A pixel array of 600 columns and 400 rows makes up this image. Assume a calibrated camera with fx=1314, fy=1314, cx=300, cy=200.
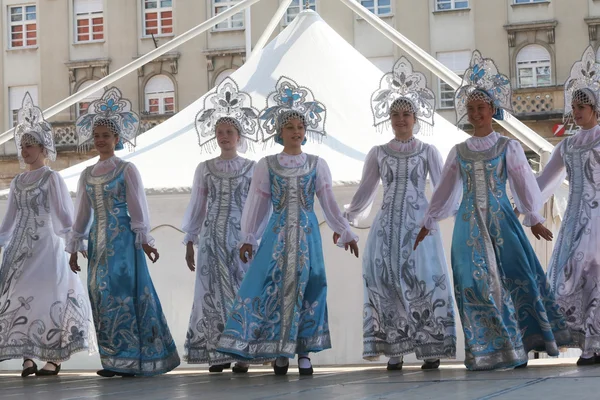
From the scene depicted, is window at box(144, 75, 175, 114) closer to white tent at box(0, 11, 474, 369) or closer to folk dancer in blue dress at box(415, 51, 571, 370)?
white tent at box(0, 11, 474, 369)

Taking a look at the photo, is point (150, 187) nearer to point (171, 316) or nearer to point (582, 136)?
point (171, 316)

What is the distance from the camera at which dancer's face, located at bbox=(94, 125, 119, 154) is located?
8.18 metres

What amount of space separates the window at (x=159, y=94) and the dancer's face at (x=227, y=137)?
2463 centimetres

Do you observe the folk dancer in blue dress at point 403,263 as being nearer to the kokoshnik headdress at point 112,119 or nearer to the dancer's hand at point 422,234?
the dancer's hand at point 422,234

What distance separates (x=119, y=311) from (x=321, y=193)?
142 cm

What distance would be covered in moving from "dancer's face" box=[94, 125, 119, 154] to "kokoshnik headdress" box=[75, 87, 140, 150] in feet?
0.07

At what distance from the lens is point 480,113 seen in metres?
7.46

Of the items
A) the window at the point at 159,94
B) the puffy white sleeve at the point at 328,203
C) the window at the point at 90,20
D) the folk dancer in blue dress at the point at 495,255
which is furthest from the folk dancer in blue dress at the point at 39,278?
the window at the point at 90,20

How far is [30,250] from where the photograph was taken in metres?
8.52

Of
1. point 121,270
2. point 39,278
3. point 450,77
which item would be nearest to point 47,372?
point 39,278

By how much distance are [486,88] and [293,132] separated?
1159 mm

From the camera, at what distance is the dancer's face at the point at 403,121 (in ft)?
25.9

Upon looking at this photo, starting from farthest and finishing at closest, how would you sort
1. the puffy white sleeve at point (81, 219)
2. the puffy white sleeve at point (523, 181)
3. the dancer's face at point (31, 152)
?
the dancer's face at point (31, 152)
the puffy white sleeve at point (81, 219)
the puffy white sleeve at point (523, 181)

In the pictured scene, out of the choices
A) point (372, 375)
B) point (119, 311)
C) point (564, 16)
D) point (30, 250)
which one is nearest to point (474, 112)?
point (372, 375)
